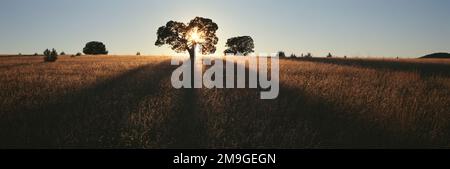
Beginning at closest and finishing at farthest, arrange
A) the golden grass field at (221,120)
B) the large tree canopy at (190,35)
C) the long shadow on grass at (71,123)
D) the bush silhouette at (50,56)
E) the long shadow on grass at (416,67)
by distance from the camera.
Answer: the long shadow on grass at (71,123) < the golden grass field at (221,120) < the long shadow on grass at (416,67) < the bush silhouette at (50,56) < the large tree canopy at (190,35)

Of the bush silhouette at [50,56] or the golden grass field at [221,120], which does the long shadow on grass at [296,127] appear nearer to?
the golden grass field at [221,120]

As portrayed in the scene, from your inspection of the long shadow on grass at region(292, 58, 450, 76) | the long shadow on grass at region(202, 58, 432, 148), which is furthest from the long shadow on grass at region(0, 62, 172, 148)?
the long shadow on grass at region(292, 58, 450, 76)

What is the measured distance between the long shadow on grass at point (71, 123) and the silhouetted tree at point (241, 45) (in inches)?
2877

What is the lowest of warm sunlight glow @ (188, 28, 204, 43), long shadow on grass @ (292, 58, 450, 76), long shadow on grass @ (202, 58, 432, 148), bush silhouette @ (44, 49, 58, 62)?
long shadow on grass @ (202, 58, 432, 148)

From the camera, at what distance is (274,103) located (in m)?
→ 9.69

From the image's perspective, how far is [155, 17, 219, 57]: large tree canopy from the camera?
4984cm

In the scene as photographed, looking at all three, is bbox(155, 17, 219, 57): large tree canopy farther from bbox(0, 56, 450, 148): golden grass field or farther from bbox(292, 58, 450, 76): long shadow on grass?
bbox(0, 56, 450, 148): golden grass field

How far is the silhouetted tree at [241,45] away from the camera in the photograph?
83.1m

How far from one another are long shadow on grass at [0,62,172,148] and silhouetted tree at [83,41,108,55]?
Result: 323 feet

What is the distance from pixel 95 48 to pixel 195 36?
6092cm

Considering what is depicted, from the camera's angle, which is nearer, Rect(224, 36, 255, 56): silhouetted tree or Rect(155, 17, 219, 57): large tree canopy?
Rect(155, 17, 219, 57): large tree canopy

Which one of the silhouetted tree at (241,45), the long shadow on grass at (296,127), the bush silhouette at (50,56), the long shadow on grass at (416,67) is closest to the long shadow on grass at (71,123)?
the long shadow on grass at (296,127)
